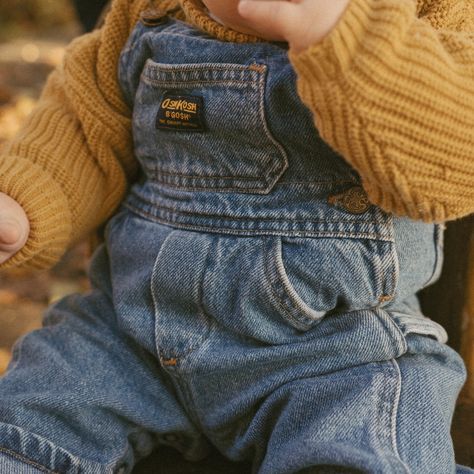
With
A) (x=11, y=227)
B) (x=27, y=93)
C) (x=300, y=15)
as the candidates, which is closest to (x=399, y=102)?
(x=300, y=15)

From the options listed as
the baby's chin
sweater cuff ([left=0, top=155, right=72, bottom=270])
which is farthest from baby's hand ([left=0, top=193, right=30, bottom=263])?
the baby's chin

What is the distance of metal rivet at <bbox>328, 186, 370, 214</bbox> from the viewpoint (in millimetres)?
872

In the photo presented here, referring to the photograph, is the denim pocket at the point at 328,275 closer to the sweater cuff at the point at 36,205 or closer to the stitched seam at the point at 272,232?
the stitched seam at the point at 272,232

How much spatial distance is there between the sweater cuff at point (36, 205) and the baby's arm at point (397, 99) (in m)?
0.46

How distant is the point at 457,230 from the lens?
3.53ft

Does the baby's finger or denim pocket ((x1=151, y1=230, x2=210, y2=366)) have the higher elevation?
the baby's finger

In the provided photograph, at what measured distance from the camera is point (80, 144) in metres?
1.12

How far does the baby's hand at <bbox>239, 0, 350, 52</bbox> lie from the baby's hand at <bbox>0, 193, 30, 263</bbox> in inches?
17.9

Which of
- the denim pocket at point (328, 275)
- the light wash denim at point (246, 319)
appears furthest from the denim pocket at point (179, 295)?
the denim pocket at point (328, 275)

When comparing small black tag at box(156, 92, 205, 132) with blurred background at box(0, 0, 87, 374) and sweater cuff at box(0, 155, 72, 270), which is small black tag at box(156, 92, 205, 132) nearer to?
sweater cuff at box(0, 155, 72, 270)

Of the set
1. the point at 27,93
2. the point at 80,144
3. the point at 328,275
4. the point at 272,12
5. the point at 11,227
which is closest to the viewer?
the point at 272,12

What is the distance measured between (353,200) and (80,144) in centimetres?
47

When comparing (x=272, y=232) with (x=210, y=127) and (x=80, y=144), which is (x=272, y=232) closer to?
(x=210, y=127)

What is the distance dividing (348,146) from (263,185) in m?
0.17
